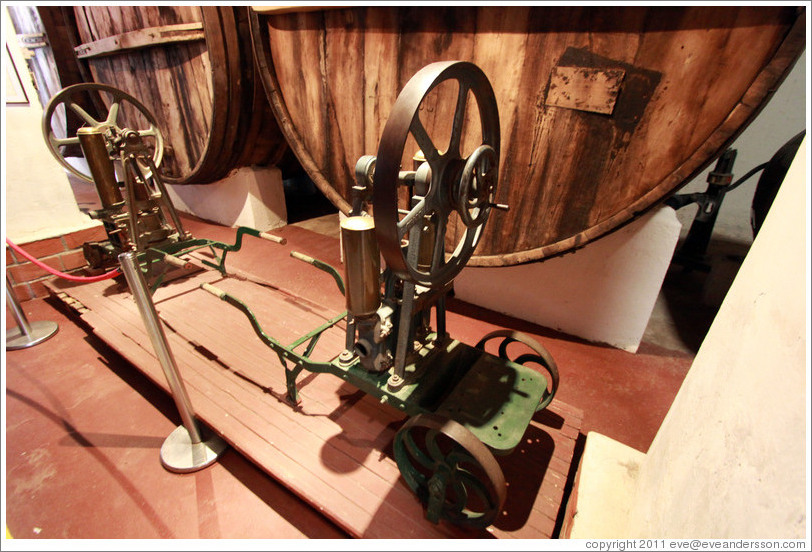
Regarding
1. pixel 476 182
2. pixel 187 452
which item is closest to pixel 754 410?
pixel 476 182

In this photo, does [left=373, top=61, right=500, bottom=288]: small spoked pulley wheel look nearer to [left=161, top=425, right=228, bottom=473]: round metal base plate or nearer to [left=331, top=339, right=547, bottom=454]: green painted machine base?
[left=331, top=339, right=547, bottom=454]: green painted machine base

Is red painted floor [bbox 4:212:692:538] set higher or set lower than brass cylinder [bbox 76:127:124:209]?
lower

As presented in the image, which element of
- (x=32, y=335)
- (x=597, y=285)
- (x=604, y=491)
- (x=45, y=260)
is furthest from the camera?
(x=45, y=260)

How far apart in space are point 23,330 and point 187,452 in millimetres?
1649

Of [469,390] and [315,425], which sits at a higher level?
[469,390]

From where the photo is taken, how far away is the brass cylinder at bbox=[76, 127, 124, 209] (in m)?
2.29

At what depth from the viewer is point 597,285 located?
2.20m

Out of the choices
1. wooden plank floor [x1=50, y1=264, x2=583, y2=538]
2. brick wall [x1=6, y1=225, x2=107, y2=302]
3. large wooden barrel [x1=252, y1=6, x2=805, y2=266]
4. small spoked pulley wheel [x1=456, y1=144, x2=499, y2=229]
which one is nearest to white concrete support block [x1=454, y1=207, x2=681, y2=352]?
large wooden barrel [x1=252, y1=6, x2=805, y2=266]

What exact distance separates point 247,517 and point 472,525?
859mm

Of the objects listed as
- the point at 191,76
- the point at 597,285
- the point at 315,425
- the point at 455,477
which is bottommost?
the point at 315,425

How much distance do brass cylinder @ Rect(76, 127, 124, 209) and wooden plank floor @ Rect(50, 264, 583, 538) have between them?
2.42ft

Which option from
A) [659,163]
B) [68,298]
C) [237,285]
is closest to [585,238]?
[659,163]

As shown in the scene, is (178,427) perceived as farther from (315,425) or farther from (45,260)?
(45,260)

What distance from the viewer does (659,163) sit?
1.54 meters
